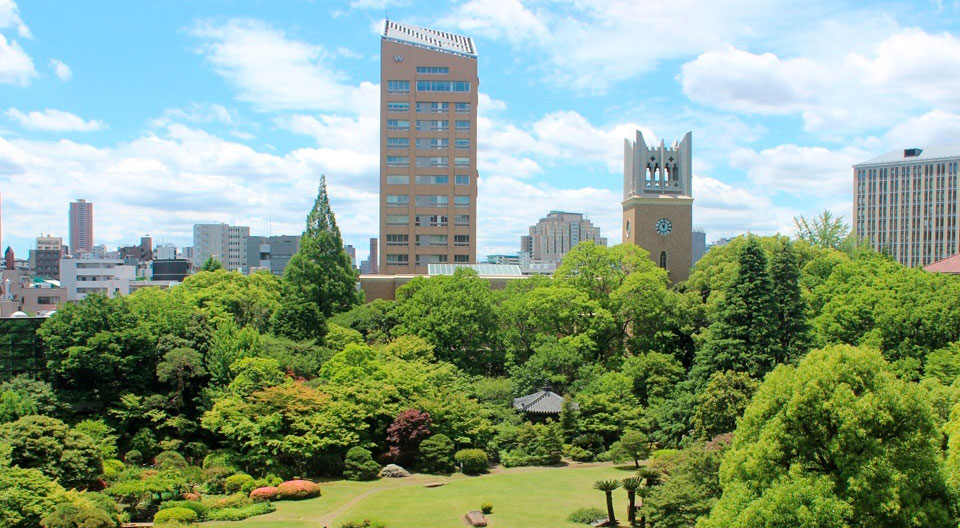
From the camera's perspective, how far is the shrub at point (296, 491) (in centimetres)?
2584

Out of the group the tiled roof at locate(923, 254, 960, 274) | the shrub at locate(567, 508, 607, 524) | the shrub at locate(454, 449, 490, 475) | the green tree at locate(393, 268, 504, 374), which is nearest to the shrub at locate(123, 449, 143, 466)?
the shrub at locate(454, 449, 490, 475)

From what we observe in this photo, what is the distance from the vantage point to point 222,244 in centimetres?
15388

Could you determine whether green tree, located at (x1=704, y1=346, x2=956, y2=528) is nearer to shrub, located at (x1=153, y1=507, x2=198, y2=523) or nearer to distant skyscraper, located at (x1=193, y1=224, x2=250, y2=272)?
shrub, located at (x1=153, y1=507, x2=198, y2=523)

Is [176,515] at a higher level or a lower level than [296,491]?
higher

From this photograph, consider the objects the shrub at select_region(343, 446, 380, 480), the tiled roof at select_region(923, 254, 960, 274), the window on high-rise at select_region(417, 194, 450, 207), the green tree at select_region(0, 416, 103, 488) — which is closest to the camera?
the green tree at select_region(0, 416, 103, 488)

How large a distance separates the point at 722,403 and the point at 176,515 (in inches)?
710

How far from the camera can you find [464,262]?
203ft

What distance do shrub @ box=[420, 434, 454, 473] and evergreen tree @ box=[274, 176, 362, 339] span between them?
1169cm

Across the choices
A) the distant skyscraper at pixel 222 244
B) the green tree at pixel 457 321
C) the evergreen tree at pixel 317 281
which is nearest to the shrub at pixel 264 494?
the green tree at pixel 457 321

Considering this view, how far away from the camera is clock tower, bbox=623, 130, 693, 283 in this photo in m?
46.0

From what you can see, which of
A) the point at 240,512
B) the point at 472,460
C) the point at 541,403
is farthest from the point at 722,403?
the point at 240,512

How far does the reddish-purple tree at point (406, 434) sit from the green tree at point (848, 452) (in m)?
17.2

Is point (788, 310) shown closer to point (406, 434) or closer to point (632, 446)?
point (632, 446)

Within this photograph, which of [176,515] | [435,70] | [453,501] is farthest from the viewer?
[435,70]
